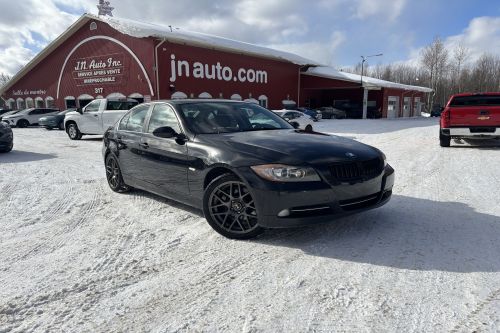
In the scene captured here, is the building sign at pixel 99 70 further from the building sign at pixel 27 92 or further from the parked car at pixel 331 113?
the parked car at pixel 331 113

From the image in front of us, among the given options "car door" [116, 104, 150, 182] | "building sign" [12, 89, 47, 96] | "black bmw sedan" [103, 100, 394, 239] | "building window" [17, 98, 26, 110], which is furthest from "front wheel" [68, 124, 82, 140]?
"building window" [17, 98, 26, 110]

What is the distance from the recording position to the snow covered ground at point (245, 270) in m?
2.62

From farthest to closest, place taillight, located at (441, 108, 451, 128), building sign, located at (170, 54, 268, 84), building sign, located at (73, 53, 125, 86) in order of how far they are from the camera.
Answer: building sign, located at (73, 53, 125, 86), building sign, located at (170, 54, 268, 84), taillight, located at (441, 108, 451, 128)

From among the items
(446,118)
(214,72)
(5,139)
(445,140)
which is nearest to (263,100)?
(214,72)

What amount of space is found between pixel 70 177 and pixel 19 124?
22.7 metres

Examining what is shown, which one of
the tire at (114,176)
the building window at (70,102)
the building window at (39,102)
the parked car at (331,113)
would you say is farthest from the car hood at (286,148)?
the parked car at (331,113)

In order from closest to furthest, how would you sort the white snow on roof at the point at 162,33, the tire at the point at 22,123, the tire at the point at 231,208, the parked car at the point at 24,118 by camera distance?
1. the tire at the point at 231,208
2. the white snow on roof at the point at 162,33
3. the parked car at the point at 24,118
4. the tire at the point at 22,123

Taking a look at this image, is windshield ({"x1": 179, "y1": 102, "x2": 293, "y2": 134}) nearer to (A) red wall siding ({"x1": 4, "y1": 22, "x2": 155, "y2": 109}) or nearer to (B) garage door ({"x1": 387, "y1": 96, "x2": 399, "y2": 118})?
(A) red wall siding ({"x1": 4, "y1": 22, "x2": 155, "y2": 109})

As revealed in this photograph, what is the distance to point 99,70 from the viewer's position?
2698cm

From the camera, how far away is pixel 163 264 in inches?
139

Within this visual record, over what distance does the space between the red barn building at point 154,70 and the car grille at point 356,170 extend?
21.2m

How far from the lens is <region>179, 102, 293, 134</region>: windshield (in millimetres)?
4809

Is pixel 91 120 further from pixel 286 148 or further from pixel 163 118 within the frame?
pixel 286 148

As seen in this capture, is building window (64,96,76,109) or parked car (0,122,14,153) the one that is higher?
building window (64,96,76,109)
